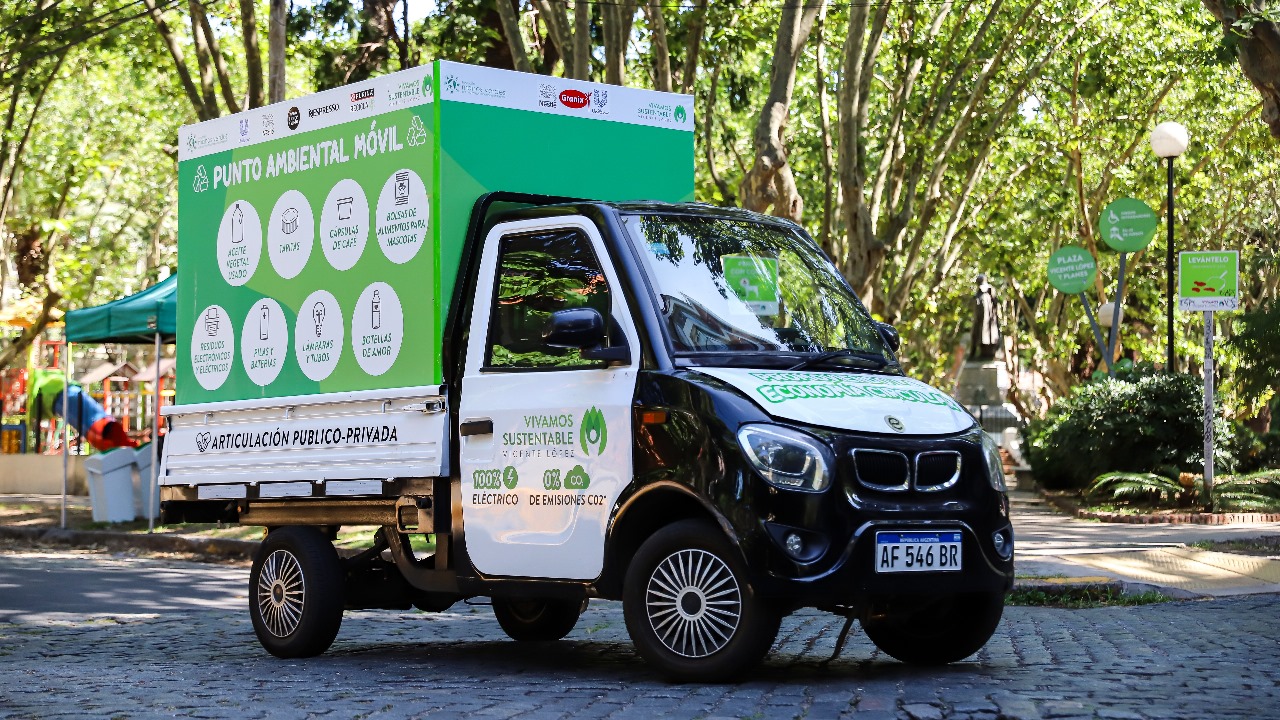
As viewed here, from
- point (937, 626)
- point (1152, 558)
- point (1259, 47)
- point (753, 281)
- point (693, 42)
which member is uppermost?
point (693, 42)

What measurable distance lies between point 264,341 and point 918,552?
156 inches

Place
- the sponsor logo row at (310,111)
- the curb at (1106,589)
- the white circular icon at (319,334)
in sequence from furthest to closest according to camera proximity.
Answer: the curb at (1106,589)
the white circular icon at (319,334)
the sponsor logo row at (310,111)

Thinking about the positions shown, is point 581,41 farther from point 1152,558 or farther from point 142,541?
point 142,541

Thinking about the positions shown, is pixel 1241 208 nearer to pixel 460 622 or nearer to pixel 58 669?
pixel 460 622

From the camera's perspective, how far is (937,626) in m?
7.84

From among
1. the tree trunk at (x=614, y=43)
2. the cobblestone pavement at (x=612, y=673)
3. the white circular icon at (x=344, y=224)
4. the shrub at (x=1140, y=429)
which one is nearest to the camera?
the cobblestone pavement at (x=612, y=673)

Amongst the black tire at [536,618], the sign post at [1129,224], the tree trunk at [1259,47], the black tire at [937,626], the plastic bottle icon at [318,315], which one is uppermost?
the tree trunk at [1259,47]

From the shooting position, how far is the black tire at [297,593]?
8656 millimetres

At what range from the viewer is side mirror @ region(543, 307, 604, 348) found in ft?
23.2

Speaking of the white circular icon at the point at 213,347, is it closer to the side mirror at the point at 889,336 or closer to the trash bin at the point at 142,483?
the side mirror at the point at 889,336

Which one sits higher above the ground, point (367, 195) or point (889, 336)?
point (367, 195)

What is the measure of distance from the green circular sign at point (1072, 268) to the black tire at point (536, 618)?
18058mm

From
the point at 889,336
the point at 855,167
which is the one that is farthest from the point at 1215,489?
the point at 889,336

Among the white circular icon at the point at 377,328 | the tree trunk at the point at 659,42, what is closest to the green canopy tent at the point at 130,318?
the tree trunk at the point at 659,42
